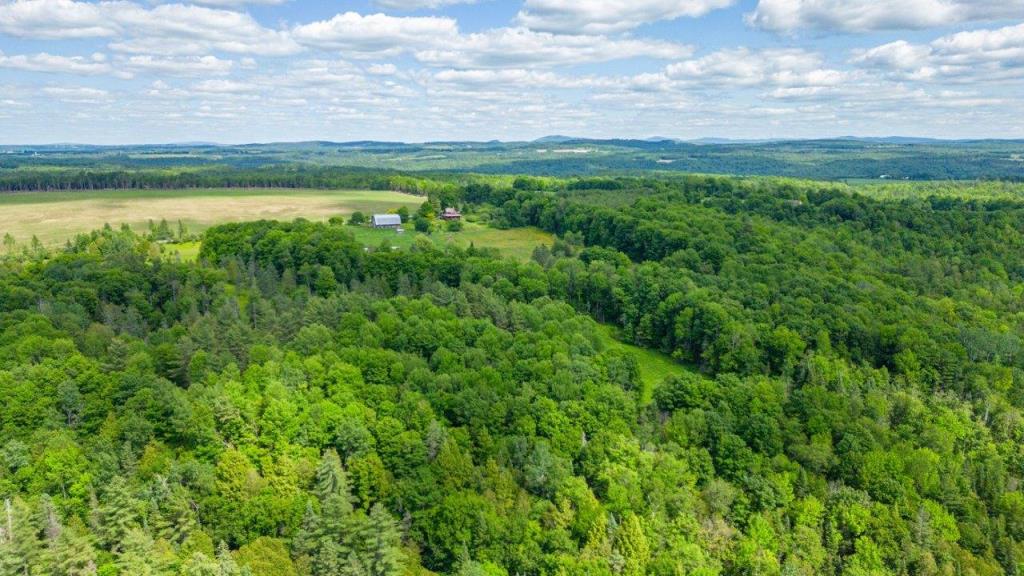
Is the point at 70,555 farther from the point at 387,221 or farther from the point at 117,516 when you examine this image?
the point at 387,221

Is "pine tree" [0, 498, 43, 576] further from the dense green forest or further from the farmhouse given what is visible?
the farmhouse

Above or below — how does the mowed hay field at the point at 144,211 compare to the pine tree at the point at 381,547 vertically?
above

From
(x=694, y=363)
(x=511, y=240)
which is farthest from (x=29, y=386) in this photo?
(x=511, y=240)

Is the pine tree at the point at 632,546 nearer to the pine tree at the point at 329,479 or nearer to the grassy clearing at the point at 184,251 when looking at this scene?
the pine tree at the point at 329,479

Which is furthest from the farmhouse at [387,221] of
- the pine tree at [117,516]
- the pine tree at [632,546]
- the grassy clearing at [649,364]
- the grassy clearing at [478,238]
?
the pine tree at [632,546]

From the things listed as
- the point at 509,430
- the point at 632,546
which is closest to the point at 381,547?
the point at 632,546

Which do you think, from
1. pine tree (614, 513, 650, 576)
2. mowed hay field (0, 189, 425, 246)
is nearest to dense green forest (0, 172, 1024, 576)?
pine tree (614, 513, 650, 576)
